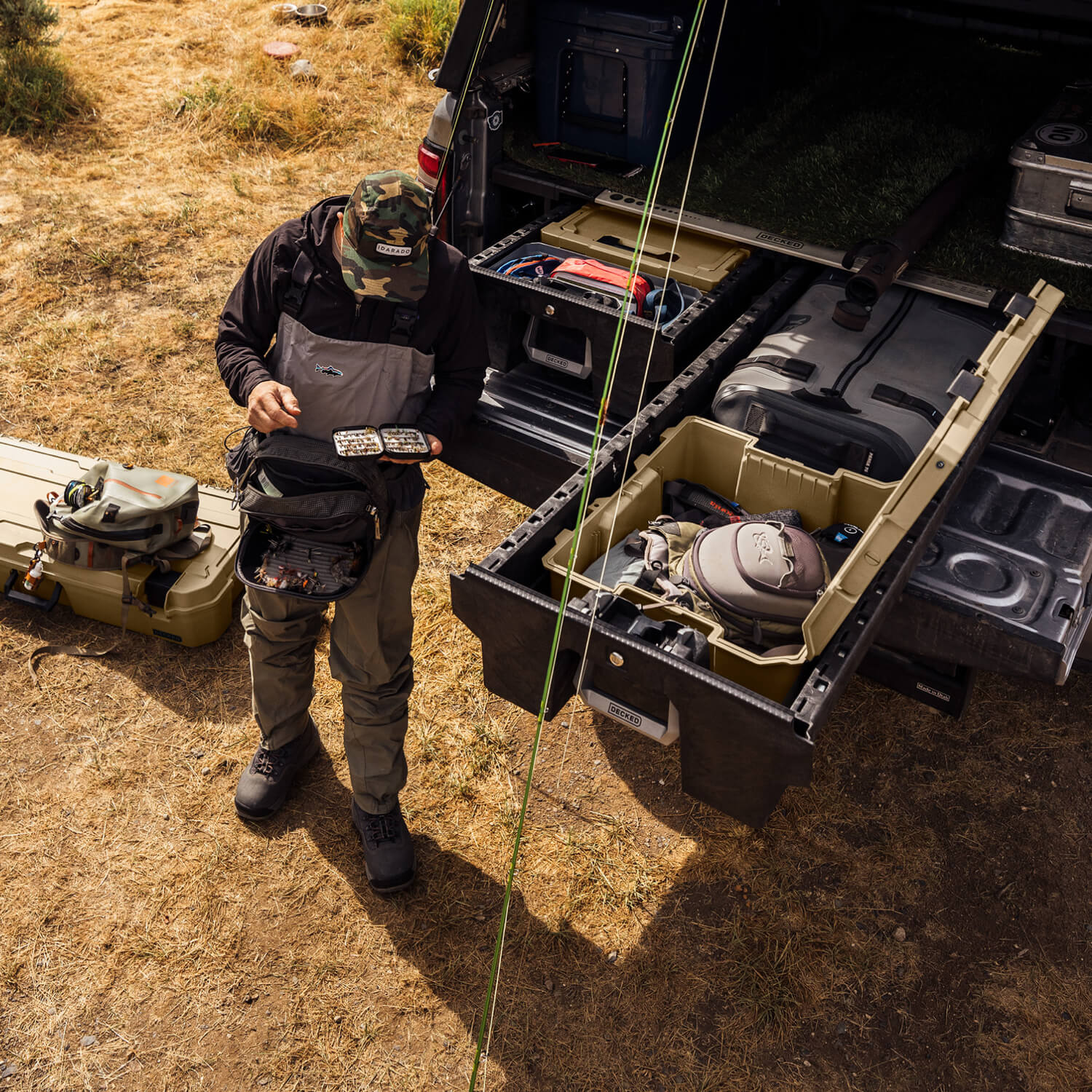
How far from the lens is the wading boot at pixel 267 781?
3.42 meters

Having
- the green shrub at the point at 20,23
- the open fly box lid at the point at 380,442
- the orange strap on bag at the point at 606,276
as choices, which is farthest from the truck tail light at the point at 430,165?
the green shrub at the point at 20,23

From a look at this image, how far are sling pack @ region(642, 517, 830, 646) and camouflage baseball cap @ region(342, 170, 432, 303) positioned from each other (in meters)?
1.02

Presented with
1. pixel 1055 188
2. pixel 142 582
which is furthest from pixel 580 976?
pixel 1055 188

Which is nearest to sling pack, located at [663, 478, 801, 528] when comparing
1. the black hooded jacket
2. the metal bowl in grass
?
the black hooded jacket

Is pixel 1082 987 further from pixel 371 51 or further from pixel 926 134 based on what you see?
pixel 371 51

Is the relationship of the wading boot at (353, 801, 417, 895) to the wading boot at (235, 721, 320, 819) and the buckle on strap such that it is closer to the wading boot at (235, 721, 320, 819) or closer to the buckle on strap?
the wading boot at (235, 721, 320, 819)

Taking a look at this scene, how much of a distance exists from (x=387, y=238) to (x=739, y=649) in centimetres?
137

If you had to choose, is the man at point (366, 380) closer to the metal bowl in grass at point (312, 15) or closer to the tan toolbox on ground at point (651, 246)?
the tan toolbox on ground at point (651, 246)

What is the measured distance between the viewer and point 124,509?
3838 mm

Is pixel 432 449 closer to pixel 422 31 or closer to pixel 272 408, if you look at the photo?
pixel 272 408

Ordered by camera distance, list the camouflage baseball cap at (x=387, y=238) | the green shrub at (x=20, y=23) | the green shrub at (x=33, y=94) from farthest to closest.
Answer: the green shrub at (x=20, y=23), the green shrub at (x=33, y=94), the camouflage baseball cap at (x=387, y=238)

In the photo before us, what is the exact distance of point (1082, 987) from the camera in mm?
3029

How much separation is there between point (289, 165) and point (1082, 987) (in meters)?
6.70

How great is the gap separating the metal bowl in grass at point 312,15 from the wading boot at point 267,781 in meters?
7.92
